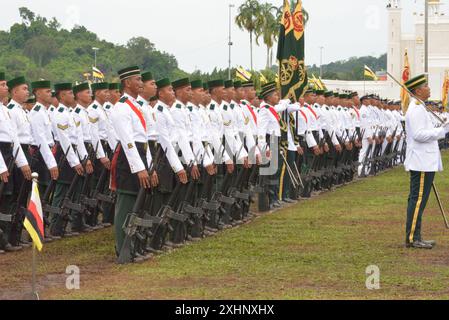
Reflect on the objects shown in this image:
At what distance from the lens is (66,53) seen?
75688 mm

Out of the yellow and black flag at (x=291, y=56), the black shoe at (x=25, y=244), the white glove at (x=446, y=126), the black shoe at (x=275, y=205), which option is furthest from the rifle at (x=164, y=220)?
the yellow and black flag at (x=291, y=56)

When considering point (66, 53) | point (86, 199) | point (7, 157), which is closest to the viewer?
point (7, 157)

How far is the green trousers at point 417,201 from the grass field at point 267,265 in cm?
27

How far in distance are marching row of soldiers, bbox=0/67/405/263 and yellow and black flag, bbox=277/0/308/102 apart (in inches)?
15.9

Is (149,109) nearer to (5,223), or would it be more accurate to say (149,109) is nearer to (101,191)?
(5,223)

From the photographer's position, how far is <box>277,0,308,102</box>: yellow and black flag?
21672 millimetres

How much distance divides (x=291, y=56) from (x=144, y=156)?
9.52 meters

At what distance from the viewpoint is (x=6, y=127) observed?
13.7 meters

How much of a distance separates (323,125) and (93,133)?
27.2 ft

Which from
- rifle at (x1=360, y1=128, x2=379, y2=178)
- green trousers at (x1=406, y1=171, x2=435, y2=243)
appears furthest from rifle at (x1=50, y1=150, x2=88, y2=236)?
rifle at (x1=360, y1=128, x2=379, y2=178)

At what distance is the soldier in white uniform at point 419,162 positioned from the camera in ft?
45.1

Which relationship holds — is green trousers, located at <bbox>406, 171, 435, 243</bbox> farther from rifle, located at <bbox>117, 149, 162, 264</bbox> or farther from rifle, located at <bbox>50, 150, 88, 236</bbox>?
rifle, located at <bbox>50, 150, 88, 236</bbox>

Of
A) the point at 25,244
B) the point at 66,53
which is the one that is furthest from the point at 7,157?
the point at 66,53

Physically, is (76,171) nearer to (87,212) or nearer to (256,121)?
(87,212)
